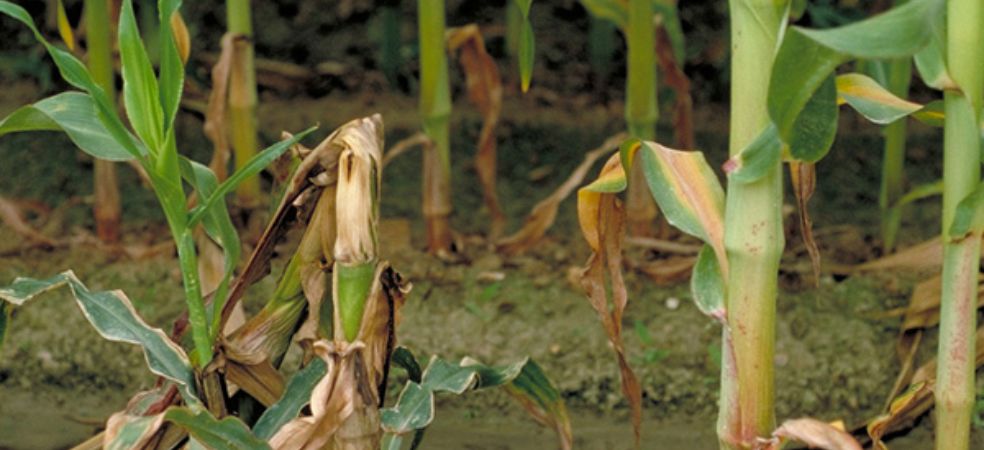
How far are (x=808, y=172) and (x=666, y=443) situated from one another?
638 millimetres

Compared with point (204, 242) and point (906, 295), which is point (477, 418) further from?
point (906, 295)

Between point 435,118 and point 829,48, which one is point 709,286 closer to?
point 829,48

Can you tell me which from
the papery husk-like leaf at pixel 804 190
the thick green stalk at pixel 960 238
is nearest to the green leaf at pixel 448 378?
the papery husk-like leaf at pixel 804 190

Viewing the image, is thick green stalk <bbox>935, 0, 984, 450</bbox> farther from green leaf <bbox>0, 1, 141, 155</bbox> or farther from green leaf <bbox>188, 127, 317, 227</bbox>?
green leaf <bbox>0, 1, 141, 155</bbox>

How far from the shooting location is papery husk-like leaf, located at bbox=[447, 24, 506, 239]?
8.34ft

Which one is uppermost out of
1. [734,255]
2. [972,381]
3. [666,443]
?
[734,255]

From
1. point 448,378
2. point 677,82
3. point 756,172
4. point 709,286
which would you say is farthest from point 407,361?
point 677,82

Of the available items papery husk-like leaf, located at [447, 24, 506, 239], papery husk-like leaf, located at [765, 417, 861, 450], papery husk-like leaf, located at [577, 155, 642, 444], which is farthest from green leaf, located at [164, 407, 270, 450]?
papery husk-like leaf, located at [447, 24, 506, 239]

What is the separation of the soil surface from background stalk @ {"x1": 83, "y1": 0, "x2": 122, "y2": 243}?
49mm

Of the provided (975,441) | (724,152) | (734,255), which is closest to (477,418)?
(975,441)

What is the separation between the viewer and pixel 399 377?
2.33 m

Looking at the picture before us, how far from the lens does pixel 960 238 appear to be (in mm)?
1565

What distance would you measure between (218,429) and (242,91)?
3.06 ft

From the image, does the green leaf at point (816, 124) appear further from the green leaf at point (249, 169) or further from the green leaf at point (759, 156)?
the green leaf at point (249, 169)
